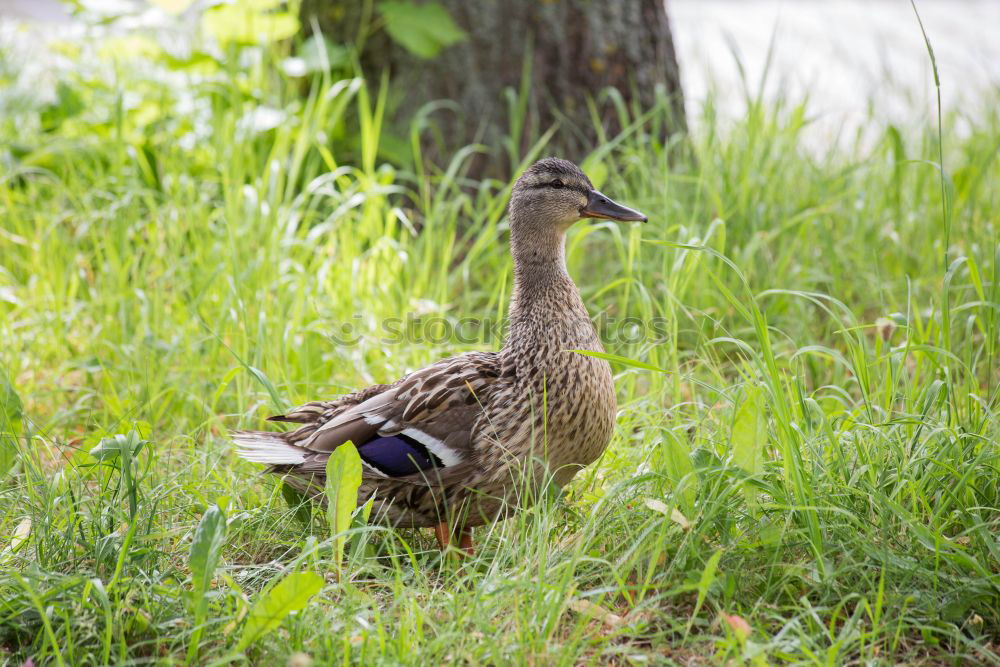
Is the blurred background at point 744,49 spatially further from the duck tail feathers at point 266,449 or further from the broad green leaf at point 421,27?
the duck tail feathers at point 266,449

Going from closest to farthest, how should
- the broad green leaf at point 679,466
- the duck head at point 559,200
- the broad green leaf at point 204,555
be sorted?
the broad green leaf at point 204,555
the broad green leaf at point 679,466
the duck head at point 559,200

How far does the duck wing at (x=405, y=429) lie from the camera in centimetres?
289

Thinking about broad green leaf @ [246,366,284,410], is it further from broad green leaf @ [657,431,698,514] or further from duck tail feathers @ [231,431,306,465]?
broad green leaf @ [657,431,698,514]

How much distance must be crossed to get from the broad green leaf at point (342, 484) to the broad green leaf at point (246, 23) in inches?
118

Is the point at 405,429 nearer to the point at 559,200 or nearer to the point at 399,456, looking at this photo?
the point at 399,456

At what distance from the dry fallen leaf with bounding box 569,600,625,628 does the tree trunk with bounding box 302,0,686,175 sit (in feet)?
10.1

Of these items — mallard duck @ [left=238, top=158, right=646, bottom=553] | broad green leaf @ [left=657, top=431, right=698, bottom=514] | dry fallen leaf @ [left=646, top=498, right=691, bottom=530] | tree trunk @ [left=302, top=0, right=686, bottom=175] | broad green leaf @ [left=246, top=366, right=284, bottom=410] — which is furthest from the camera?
tree trunk @ [left=302, top=0, right=686, bottom=175]

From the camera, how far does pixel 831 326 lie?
4.02 metres

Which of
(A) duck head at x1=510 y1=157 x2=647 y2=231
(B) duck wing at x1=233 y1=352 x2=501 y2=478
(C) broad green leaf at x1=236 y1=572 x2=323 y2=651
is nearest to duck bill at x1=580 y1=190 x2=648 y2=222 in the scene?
(A) duck head at x1=510 y1=157 x2=647 y2=231

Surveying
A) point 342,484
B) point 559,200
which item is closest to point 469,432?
point 342,484

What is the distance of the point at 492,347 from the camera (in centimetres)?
398

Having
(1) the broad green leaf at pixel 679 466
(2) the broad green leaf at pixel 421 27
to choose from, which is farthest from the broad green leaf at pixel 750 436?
(2) the broad green leaf at pixel 421 27

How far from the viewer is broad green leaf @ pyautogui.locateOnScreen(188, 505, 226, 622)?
2221mm

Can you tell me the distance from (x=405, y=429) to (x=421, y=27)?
8.82 feet
